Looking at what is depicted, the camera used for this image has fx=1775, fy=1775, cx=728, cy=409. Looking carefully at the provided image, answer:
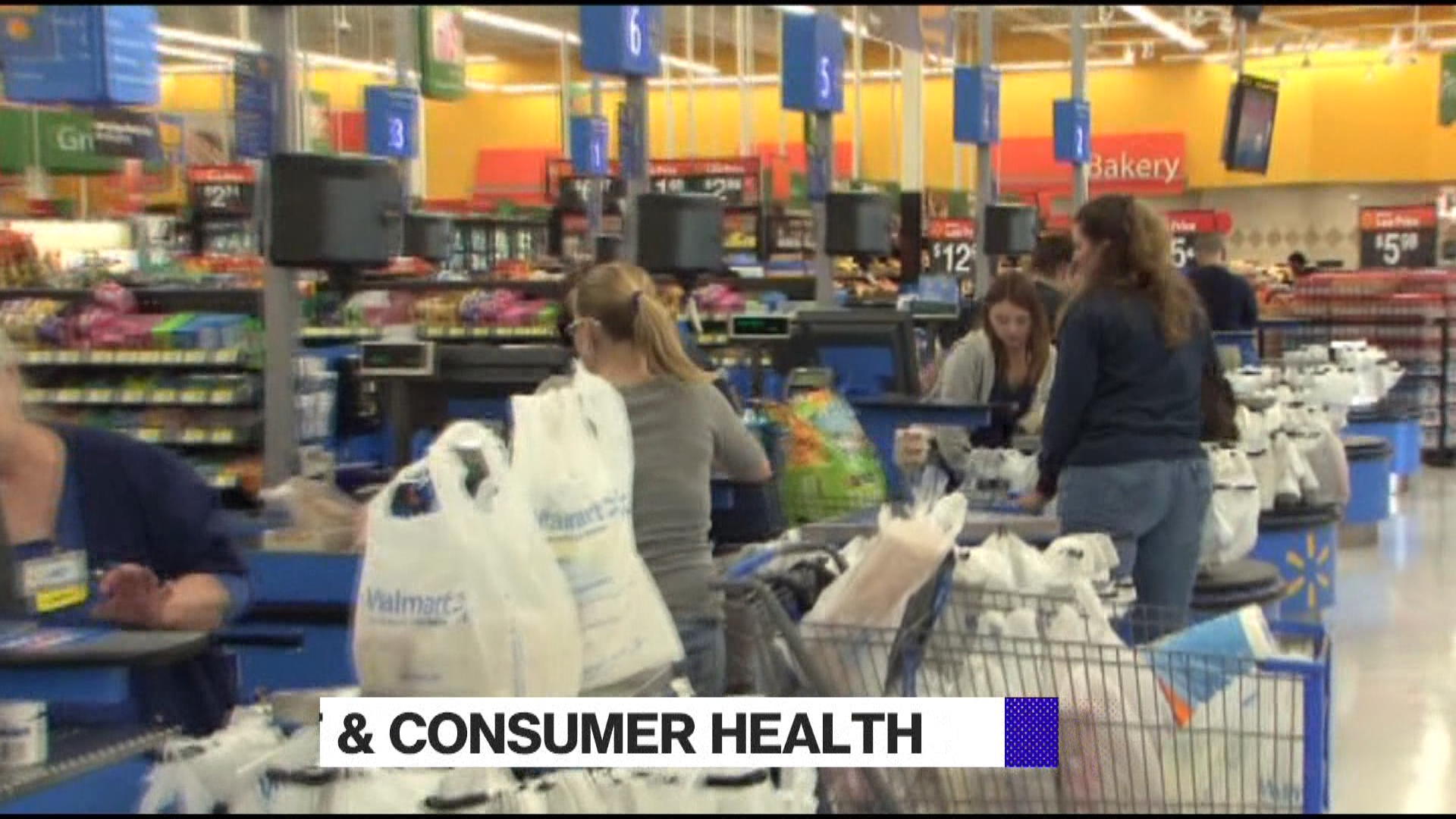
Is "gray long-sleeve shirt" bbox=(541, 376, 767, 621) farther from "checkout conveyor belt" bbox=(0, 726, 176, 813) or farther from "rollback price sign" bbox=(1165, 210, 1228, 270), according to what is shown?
"rollback price sign" bbox=(1165, 210, 1228, 270)

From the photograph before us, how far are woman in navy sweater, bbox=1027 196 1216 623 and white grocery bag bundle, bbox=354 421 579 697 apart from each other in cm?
239

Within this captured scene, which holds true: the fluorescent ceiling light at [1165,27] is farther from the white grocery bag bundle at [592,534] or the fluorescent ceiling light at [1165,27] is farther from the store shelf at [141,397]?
the white grocery bag bundle at [592,534]

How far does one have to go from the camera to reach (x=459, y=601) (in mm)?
2102

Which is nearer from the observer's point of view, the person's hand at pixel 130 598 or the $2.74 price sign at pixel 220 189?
the person's hand at pixel 130 598

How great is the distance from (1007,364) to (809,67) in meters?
3.68

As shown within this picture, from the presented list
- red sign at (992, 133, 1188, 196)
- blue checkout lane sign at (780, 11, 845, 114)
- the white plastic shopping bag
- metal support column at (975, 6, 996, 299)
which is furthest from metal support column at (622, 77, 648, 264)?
red sign at (992, 133, 1188, 196)

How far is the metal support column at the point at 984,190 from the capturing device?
10648mm

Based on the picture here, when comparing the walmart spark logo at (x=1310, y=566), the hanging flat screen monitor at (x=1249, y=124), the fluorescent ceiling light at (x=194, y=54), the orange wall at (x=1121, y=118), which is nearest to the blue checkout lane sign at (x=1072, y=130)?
the hanging flat screen monitor at (x=1249, y=124)

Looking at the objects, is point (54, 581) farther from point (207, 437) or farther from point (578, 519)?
point (207, 437)

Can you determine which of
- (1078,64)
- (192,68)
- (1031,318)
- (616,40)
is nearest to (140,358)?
(616,40)

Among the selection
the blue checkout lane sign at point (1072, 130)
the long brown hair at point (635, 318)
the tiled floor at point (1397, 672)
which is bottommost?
the tiled floor at point (1397, 672)

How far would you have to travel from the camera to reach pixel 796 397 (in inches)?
214

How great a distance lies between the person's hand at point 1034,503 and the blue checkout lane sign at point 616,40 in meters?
3.35

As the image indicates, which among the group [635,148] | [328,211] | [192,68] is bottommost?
[328,211]
